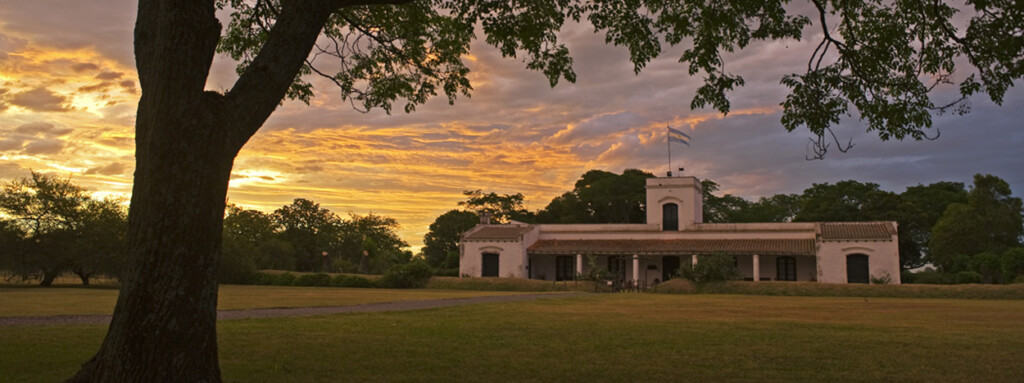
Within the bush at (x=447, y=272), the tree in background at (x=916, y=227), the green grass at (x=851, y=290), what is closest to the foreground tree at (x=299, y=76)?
the green grass at (x=851, y=290)

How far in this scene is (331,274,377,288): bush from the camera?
33531 mm

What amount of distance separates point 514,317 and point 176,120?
29.7 ft

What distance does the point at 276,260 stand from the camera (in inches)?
1890

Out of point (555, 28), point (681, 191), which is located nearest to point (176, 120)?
point (555, 28)

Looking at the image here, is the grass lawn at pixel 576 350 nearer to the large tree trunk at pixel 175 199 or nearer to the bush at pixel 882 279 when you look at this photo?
the large tree trunk at pixel 175 199

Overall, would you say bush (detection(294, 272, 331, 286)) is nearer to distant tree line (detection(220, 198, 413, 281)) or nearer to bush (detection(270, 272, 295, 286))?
bush (detection(270, 272, 295, 286))

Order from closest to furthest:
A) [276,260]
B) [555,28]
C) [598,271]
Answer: [555,28]
[598,271]
[276,260]

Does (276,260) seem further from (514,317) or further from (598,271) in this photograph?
(514,317)

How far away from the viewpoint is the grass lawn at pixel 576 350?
257 inches

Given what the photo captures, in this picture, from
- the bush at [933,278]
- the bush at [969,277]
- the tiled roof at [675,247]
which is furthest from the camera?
the tiled roof at [675,247]

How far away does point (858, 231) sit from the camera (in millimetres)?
37406

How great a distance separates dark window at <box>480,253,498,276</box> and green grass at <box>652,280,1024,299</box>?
43.8ft

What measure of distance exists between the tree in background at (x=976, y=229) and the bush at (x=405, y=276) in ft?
97.2

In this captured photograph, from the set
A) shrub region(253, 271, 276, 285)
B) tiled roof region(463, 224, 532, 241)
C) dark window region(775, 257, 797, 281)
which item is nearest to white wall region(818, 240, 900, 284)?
dark window region(775, 257, 797, 281)
